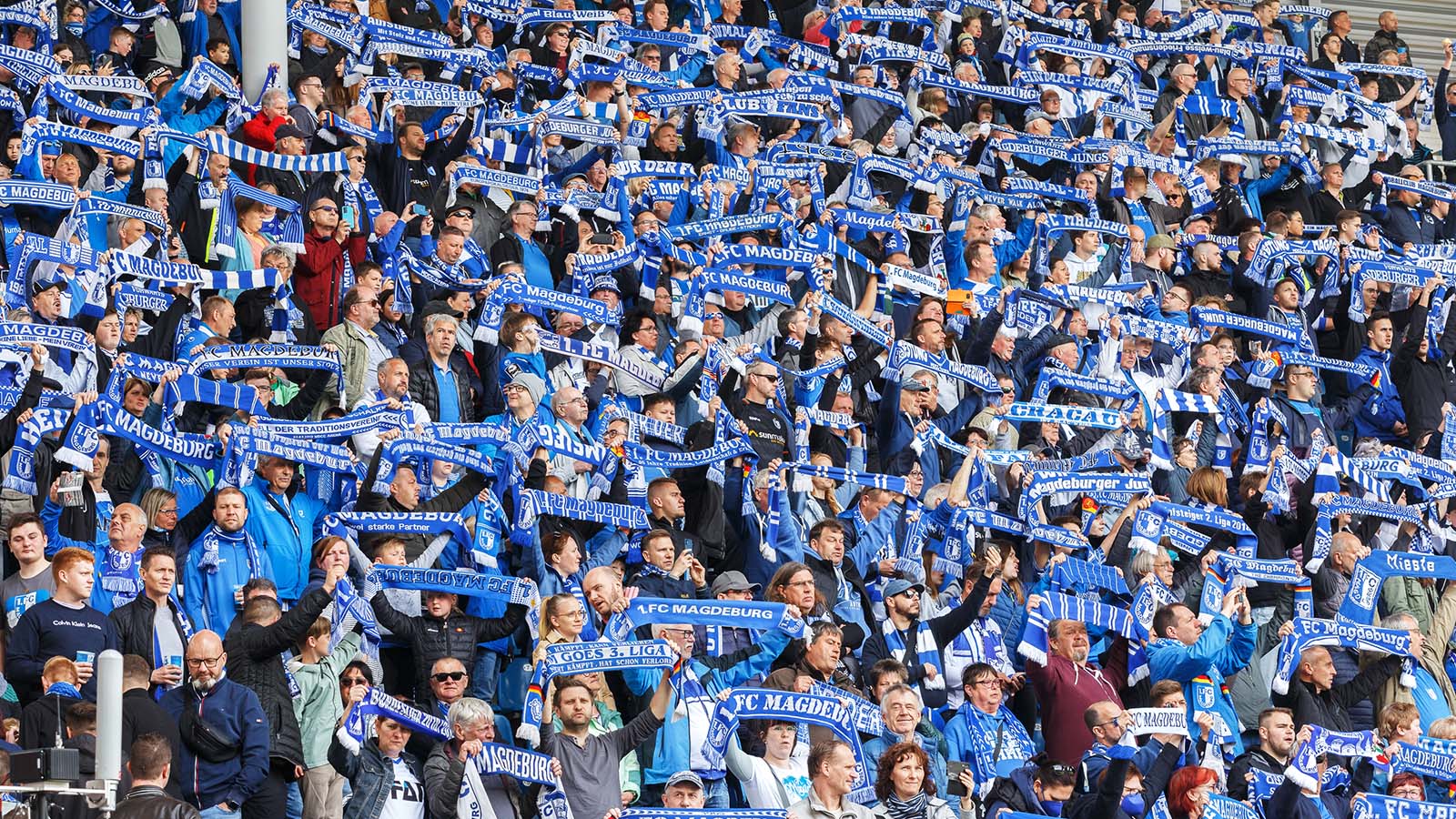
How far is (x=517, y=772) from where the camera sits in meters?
9.13

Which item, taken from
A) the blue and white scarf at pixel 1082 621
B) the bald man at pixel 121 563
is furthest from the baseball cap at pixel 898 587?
the bald man at pixel 121 563

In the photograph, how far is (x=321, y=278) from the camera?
1272 cm

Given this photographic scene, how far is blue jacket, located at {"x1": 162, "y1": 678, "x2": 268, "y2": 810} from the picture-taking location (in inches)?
352

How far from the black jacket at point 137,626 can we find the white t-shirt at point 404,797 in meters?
0.90

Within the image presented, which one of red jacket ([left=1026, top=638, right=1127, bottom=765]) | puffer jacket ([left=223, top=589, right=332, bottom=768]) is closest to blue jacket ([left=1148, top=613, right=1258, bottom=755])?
red jacket ([left=1026, top=638, right=1127, bottom=765])

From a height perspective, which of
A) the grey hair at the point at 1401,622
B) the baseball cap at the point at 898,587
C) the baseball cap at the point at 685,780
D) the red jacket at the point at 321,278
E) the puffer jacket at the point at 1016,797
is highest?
the red jacket at the point at 321,278

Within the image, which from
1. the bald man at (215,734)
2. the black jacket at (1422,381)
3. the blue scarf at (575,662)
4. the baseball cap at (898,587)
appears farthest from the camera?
the black jacket at (1422,381)

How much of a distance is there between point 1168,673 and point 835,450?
225 centimetres

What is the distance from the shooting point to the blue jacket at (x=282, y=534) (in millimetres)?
10445

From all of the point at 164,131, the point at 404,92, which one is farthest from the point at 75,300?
the point at 404,92

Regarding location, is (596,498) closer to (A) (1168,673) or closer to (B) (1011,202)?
(A) (1168,673)

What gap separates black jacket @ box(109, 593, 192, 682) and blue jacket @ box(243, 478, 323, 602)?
883 millimetres

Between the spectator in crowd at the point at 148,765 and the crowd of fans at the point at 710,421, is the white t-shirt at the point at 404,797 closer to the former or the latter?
the crowd of fans at the point at 710,421

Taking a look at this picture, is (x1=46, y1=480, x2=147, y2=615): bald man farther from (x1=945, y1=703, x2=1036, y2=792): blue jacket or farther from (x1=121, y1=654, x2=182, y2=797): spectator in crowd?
(x1=945, y1=703, x2=1036, y2=792): blue jacket
